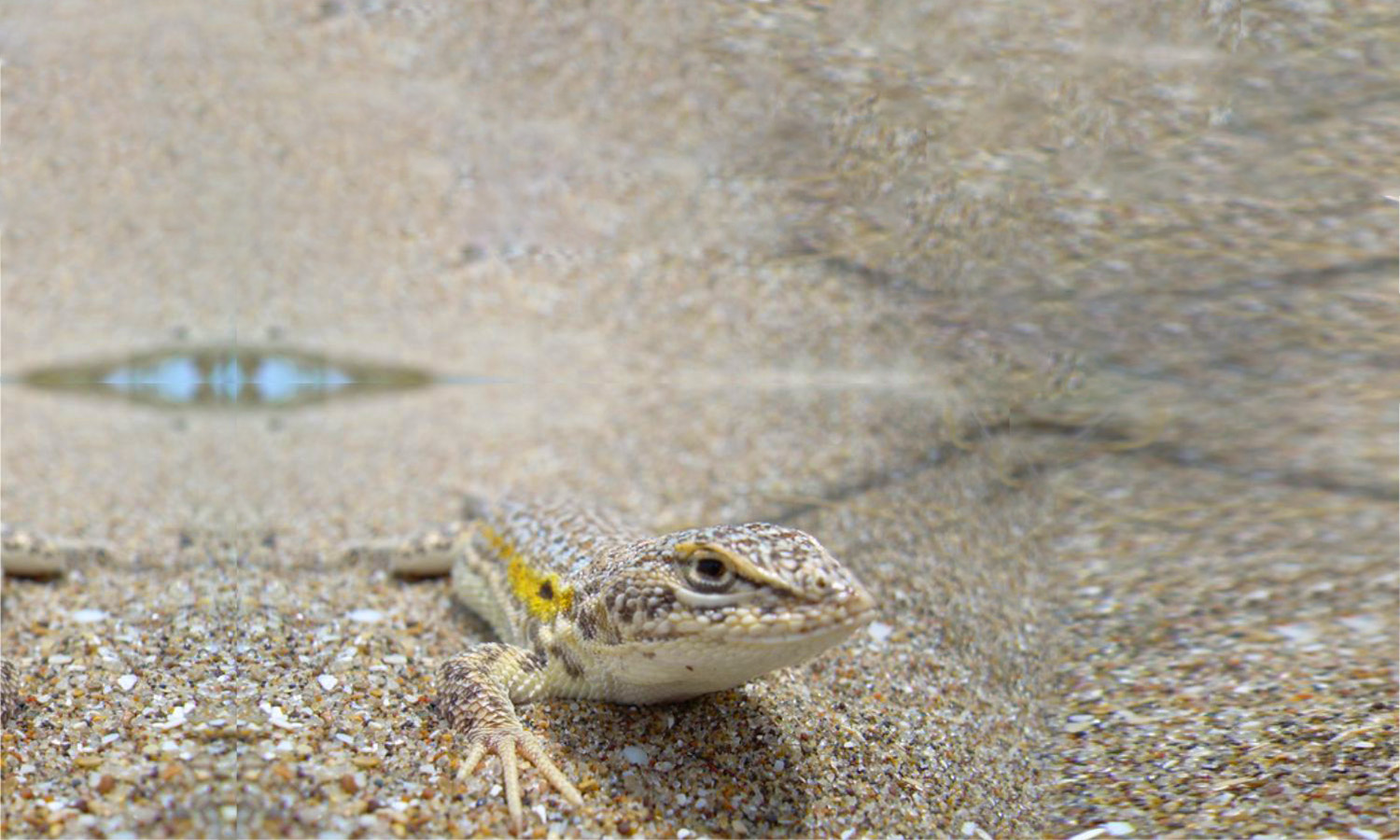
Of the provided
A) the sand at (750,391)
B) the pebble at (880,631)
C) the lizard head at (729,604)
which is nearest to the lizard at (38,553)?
the sand at (750,391)

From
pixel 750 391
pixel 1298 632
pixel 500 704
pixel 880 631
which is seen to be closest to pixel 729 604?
pixel 500 704

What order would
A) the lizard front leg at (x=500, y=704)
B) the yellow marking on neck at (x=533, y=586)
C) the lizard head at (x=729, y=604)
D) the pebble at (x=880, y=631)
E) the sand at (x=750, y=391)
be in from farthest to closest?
the pebble at (x=880, y=631), the yellow marking on neck at (x=533, y=586), the sand at (x=750, y=391), the lizard front leg at (x=500, y=704), the lizard head at (x=729, y=604)

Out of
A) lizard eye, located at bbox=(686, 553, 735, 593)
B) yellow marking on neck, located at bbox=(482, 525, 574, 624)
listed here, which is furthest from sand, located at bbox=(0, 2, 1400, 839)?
lizard eye, located at bbox=(686, 553, 735, 593)

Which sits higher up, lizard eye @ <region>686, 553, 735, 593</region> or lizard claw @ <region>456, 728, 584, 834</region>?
lizard eye @ <region>686, 553, 735, 593</region>

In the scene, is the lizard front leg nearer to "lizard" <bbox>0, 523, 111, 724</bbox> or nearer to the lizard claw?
the lizard claw

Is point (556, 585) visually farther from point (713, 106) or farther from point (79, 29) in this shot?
point (79, 29)

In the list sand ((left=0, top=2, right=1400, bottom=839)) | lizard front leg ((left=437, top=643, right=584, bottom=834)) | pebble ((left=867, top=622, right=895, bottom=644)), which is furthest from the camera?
pebble ((left=867, top=622, right=895, bottom=644))

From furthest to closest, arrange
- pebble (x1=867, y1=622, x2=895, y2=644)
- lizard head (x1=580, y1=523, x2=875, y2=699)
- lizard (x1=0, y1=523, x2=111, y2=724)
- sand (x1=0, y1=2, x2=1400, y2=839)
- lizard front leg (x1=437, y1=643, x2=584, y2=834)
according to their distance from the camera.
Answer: lizard (x1=0, y1=523, x2=111, y2=724)
pebble (x1=867, y1=622, x2=895, y2=644)
sand (x1=0, y1=2, x2=1400, y2=839)
lizard front leg (x1=437, y1=643, x2=584, y2=834)
lizard head (x1=580, y1=523, x2=875, y2=699)

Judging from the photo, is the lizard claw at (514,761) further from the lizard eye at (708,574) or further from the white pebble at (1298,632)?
the white pebble at (1298,632)

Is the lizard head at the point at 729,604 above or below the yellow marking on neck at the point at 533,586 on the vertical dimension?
above
